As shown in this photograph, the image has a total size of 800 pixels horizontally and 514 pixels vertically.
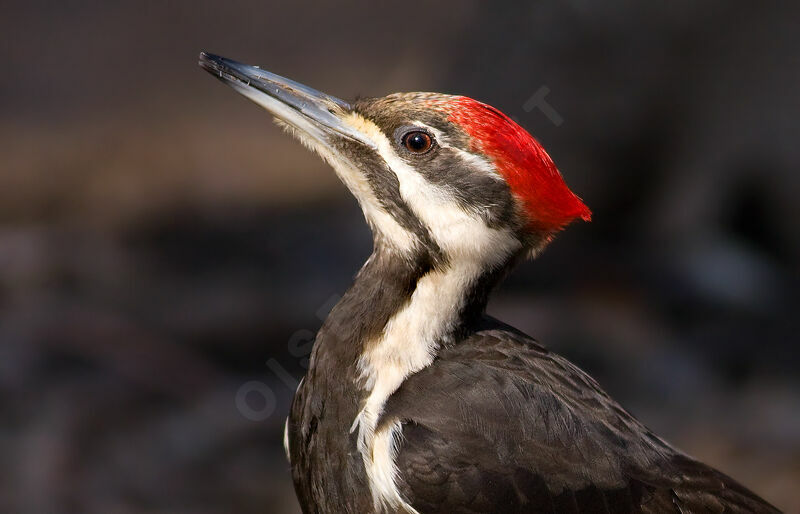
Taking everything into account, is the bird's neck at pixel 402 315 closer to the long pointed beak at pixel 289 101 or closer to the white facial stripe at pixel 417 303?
the white facial stripe at pixel 417 303

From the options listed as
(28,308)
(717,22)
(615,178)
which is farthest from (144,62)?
(717,22)

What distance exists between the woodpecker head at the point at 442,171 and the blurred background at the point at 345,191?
10.9 ft

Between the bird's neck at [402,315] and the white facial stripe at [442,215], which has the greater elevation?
the white facial stripe at [442,215]

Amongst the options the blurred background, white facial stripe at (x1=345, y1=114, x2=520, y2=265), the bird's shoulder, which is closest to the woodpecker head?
white facial stripe at (x1=345, y1=114, x2=520, y2=265)

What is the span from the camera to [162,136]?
7445 millimetres

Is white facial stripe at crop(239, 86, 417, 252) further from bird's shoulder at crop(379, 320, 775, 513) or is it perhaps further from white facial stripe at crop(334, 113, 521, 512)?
Answer: bird's shoulder at crop(379, 320, 775, 513)

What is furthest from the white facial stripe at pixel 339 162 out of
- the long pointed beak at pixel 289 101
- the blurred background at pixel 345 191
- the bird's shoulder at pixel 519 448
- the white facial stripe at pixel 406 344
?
the blurred background at pixel 345 191

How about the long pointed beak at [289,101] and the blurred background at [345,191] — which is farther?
the blurred background at [345,191]

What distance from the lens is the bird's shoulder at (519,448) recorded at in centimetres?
319

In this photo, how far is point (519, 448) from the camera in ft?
10.6

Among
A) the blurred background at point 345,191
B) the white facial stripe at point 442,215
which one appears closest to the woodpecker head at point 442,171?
the white facial stripe at point 442,215

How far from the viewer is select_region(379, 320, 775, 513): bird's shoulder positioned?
10.5 feet

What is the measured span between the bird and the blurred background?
10.2 feet

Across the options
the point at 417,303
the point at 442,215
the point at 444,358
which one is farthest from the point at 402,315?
the point at 442,215
